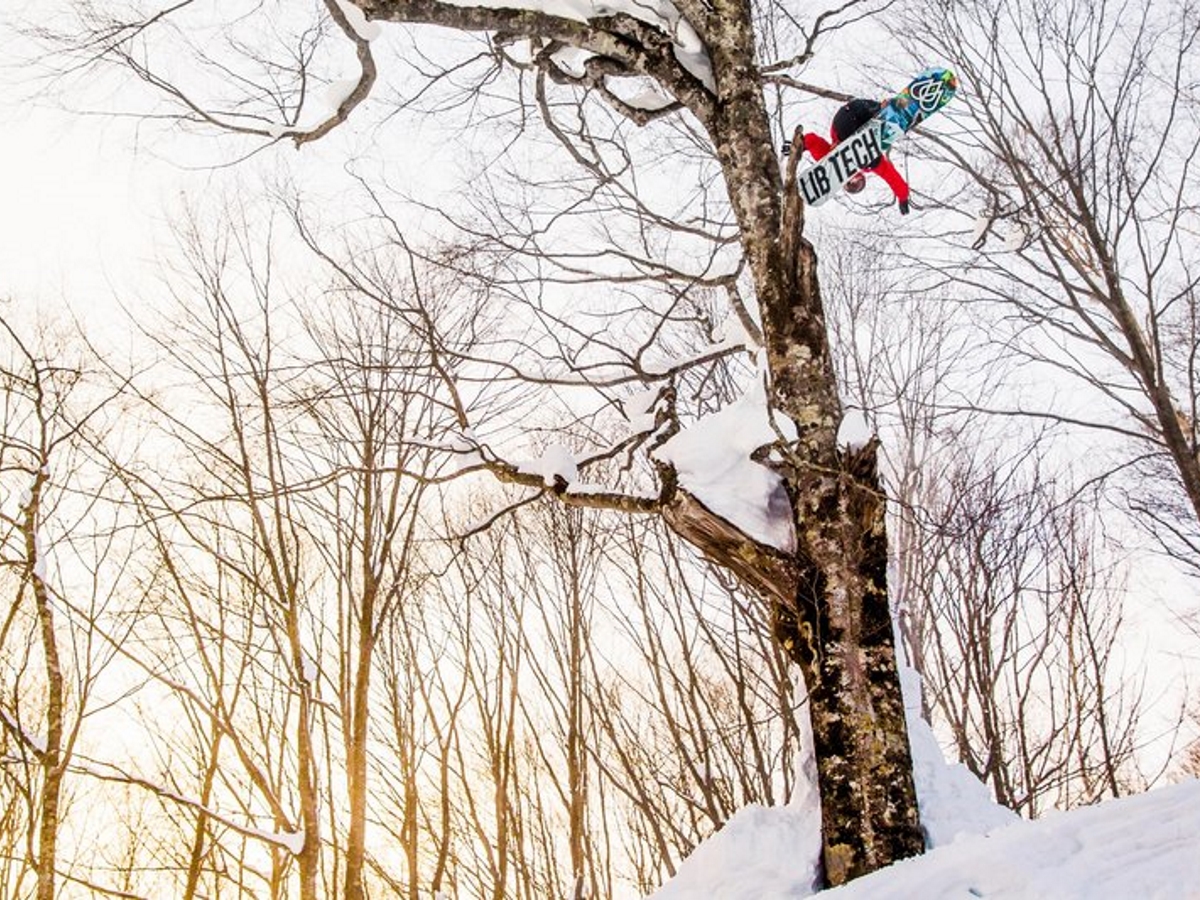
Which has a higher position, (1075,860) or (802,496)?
(802,496)

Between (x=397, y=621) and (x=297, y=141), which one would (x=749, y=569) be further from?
(x=397, y=621)

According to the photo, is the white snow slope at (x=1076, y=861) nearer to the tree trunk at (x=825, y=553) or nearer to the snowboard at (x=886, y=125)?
the tree trunk at (x=825, y=553)

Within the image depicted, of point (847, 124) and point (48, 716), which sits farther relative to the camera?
point (48, 716)

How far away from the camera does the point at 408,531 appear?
589cm

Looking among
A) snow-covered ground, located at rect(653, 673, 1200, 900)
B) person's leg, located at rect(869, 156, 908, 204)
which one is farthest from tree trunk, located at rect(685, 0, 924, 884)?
snow-covered ground, located at rect(653, 673, 1200, 900)

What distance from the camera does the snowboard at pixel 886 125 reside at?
284 centimetres

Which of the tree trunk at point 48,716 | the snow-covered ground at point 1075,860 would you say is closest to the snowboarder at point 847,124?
the snow-covered ground at point 1075,860

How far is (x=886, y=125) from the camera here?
2.87m

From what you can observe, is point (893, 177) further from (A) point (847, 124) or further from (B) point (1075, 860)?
(B) point (1075, 860)

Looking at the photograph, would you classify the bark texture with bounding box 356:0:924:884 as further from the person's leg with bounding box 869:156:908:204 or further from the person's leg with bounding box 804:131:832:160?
the person's leg with bounding box 869:156:908:204

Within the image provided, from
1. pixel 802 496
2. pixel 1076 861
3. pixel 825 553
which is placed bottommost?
pixel 1076 861

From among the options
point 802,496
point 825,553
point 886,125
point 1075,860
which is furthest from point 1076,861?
point 886,125

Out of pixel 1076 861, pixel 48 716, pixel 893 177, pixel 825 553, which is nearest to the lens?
pixel 1076 861

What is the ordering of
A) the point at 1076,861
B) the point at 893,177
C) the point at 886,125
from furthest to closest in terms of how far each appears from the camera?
the point at 893,177, the point at 886,125, the point at 1076,861
